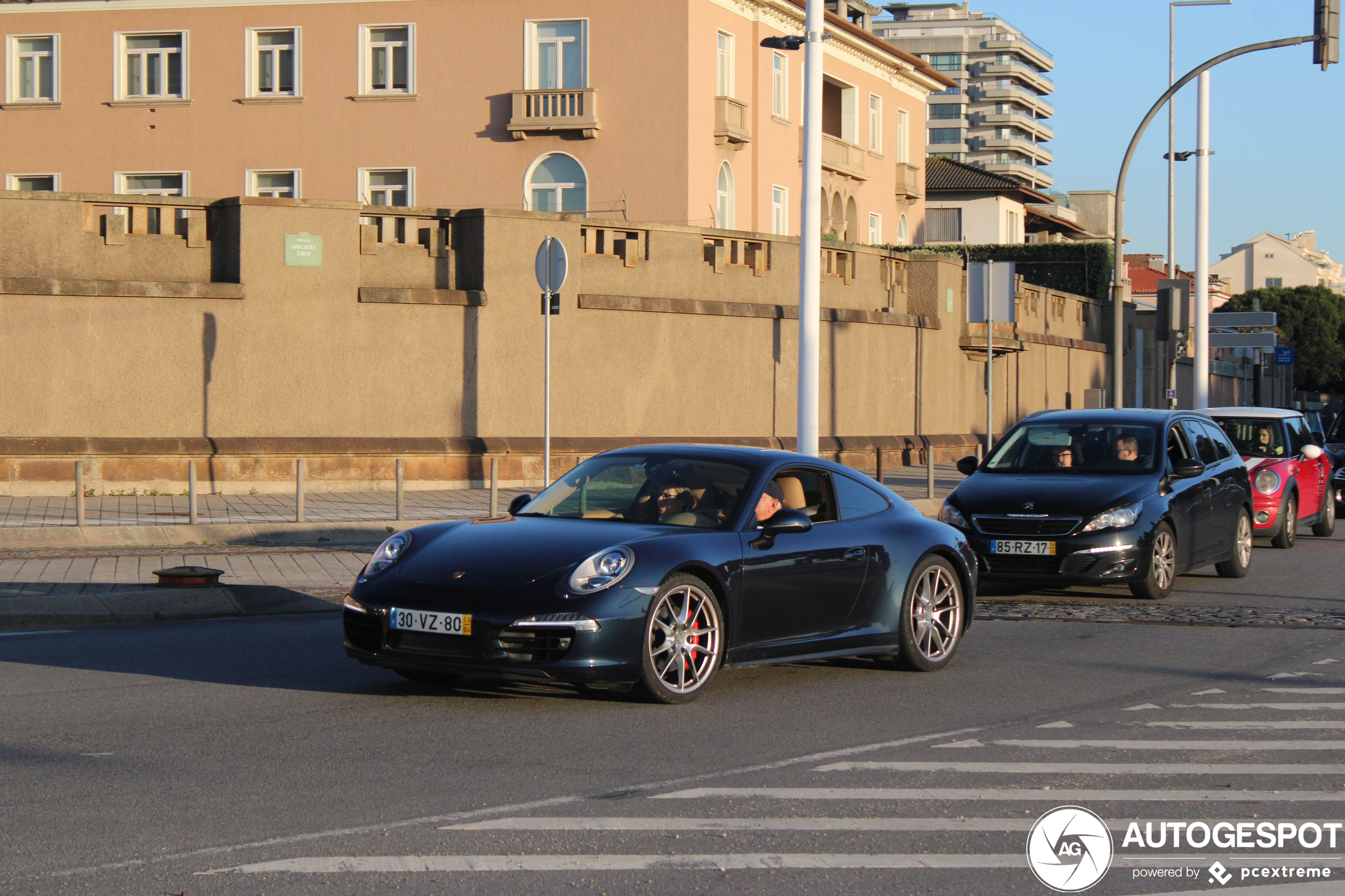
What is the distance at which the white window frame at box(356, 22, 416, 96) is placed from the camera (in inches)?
1475

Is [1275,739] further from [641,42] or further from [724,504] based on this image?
[641,42]

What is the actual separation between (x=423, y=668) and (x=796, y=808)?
8.20 ft

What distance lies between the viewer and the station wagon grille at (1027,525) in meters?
12.2

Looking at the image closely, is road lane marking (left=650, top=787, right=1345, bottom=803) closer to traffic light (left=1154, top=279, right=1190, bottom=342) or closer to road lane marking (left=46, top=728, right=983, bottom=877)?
road lane marking (left=46, top=728, right=983, bottom=877)

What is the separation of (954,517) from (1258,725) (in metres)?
5.40

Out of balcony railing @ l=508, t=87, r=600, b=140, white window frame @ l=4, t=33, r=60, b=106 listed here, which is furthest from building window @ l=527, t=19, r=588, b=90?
white window frame @ l=4, t=33, r=60, b=106

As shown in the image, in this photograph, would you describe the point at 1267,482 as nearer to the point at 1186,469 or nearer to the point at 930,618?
the point at 1186,469

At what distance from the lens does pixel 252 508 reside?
19656 millimetres

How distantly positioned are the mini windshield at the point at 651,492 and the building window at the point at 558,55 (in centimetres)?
2969

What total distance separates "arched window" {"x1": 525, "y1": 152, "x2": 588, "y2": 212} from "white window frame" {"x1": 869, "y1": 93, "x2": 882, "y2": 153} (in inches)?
528

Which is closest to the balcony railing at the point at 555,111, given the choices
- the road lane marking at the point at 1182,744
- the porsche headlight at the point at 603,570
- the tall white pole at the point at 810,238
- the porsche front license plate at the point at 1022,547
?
the tall white pole at the point at 810,238

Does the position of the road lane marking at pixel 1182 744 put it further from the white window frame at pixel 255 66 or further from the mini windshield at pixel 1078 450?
the white window frame at pixel 255 66

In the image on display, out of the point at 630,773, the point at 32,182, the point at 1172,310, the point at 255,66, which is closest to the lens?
the point at 630,773

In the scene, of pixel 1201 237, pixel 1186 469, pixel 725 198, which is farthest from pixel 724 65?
pixel 1186 469
